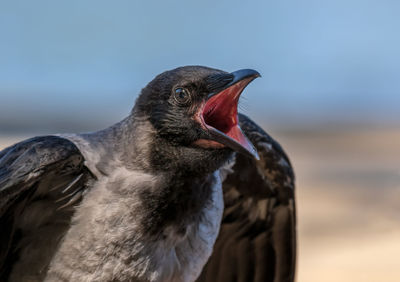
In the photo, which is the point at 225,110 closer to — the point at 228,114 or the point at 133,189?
the point at 228,114

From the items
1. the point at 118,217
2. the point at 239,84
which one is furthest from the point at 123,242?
the point at 239,84

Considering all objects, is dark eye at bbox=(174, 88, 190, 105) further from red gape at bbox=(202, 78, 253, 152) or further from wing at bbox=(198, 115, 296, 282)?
wing at bbox=(198, 115, 296, 282)

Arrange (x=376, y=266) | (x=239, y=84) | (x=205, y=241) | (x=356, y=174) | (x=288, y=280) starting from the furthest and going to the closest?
(x=356, y=174)
(x=376, y=266)
(x=288, y=280)
(x=205, y=241)
(x=239, y=84)

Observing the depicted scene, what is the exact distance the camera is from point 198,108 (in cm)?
373

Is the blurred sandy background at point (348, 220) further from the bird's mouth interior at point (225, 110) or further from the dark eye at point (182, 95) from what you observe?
the dark eye at point (182, 95)

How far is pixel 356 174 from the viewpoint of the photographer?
77.1ft

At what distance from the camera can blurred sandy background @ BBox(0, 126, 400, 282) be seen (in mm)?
10727

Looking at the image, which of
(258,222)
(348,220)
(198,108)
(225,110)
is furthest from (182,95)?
(348,220)

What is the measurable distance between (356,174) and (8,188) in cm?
2102

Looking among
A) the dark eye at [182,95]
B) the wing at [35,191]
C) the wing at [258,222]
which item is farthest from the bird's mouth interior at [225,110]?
the wing at [258,222]

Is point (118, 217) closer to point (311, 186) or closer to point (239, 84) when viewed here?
point (239, 84)

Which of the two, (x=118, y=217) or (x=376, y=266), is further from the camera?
(x=376, y=266)

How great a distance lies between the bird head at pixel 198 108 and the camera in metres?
3.65

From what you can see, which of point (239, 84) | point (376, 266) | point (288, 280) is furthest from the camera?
point (376, 266)
